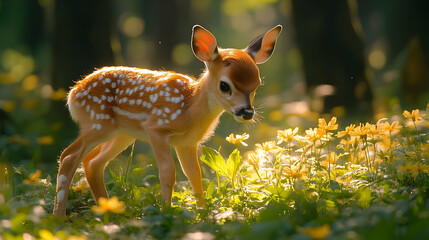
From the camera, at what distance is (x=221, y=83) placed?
16.1 ft

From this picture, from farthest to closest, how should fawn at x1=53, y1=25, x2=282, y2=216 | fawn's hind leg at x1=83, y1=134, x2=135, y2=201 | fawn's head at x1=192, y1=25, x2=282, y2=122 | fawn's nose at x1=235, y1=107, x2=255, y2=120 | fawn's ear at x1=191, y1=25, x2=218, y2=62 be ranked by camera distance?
fawn's hind leg at x1=83, y1=134, x2=135, y2=201 < fawn's ear at x1=191, y1=25, x2=218, y2=62 < fawn at x1=53, y1=25, x2=282, y2=216 < fawn's head at x1=192, y1=25, x2=282, y2=122 < fawn's nose at x1=235, y1=107, x2=255, y2=120

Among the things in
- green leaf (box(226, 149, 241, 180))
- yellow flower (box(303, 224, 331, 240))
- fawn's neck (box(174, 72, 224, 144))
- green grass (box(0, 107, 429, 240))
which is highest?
fawn's neck (box(174, 72, 224, 144))

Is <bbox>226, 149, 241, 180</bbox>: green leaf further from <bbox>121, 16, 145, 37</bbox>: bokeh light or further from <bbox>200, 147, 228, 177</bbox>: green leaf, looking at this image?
<bbox>121, 16, 145, 37</bbox>: bokeh light

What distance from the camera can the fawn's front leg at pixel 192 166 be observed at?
17.3 feet

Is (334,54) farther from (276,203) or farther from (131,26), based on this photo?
(131,26)

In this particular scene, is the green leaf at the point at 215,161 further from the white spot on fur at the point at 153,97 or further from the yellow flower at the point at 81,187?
the yellow flower at the point at 81,187

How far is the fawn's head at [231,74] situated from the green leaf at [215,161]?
0.40m

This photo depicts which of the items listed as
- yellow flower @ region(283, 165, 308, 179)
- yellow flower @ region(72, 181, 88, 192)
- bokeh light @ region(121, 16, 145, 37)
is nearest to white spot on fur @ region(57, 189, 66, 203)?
yellow flower @ region(72, 181, 88, 192)

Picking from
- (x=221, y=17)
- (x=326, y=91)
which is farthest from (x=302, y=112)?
(x=221, y=17)

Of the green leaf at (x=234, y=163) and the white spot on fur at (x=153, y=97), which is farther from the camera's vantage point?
the white spot on fur at (x=153, y=97)

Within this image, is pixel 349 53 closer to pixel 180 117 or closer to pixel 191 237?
pixel 180 117

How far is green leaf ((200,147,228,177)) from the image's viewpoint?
4.95 metres

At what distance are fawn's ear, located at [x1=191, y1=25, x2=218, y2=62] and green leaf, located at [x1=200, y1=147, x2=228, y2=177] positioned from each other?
833 mm

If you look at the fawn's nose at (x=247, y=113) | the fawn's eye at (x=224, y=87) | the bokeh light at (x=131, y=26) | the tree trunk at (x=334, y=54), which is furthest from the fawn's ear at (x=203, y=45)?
the bokeh light at (x=131, y=26)
